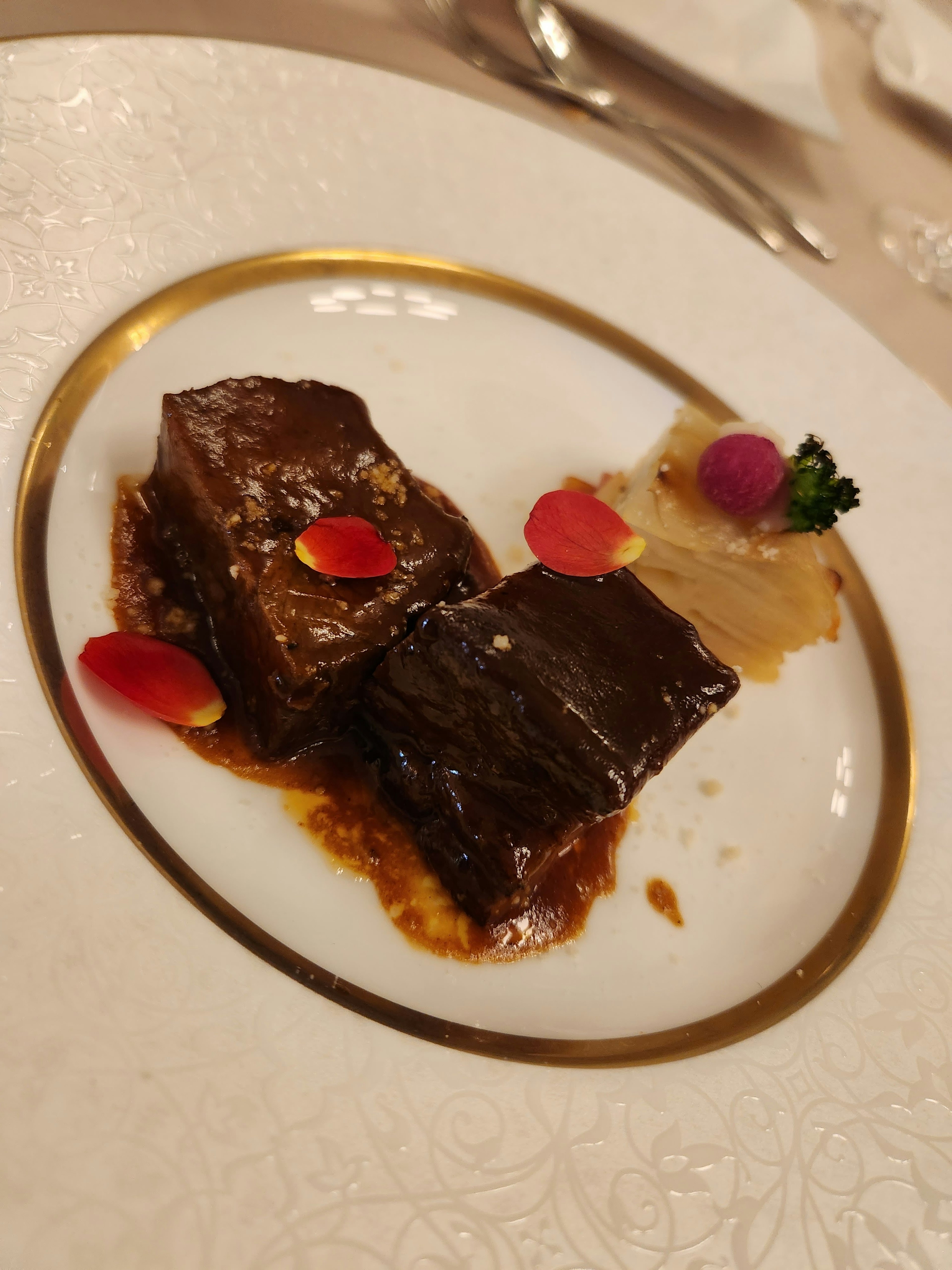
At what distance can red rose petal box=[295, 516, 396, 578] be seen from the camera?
2.02 metres

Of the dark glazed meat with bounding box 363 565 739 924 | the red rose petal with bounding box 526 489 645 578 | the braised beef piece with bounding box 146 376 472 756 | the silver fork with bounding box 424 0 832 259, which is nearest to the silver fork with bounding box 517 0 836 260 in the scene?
the silver fork with bounding box 424 0 832 259

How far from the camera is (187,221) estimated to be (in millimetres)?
2479

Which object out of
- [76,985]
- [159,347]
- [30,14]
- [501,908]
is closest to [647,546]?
[501,908]

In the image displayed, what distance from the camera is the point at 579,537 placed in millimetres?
2463

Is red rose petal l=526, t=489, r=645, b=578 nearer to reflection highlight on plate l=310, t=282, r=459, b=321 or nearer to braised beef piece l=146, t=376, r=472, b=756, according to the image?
braised beef piece l=146, t=376, r=472, b=756

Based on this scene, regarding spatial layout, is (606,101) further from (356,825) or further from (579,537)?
(356,825)

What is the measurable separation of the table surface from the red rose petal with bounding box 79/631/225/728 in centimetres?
190

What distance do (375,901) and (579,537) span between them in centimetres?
117

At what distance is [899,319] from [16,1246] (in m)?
4.24

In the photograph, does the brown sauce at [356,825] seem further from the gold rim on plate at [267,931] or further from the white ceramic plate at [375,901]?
the gold rim on plate at [267,931]

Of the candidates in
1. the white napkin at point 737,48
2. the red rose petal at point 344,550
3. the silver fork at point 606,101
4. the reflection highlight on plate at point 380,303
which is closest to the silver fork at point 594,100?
the silver fork at point 606,101

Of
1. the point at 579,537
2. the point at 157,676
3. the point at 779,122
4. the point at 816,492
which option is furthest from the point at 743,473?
the point at 779,122

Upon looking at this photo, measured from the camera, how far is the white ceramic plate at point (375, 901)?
1.41 metres

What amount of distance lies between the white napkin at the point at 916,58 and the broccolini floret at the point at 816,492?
2919 millimetres
